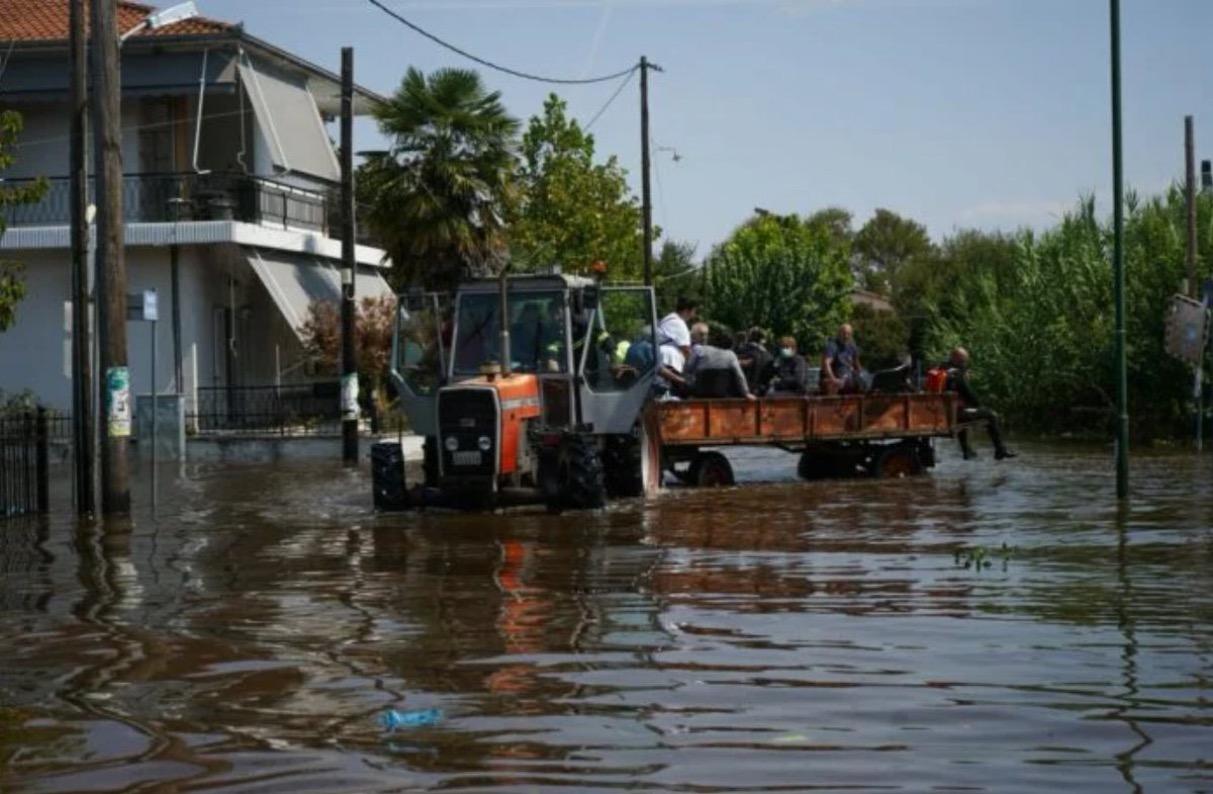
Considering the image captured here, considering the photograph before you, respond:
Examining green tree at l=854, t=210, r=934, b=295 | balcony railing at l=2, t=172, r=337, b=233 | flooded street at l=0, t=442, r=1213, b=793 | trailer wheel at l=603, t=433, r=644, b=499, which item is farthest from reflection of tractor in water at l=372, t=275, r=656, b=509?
green tree at l=854, t=210, r=934, b=295

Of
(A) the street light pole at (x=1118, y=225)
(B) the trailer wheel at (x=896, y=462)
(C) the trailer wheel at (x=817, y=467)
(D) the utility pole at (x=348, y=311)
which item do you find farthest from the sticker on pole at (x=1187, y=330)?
(D) the utility pole at (x=348, y=311)

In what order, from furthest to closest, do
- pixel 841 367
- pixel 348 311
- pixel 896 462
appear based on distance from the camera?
pixel 348 311 < pixel 841 367 < pixel 896 462

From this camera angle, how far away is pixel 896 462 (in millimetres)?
28578

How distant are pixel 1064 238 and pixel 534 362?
25.9 m

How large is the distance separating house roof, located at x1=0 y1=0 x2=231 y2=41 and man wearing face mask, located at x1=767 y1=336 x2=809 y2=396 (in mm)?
15747

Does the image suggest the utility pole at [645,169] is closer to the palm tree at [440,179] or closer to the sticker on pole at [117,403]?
the palm tree at [440,179]

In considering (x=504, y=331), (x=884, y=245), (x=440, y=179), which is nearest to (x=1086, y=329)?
(x=440, y=179)

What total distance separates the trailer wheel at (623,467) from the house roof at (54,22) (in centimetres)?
1832

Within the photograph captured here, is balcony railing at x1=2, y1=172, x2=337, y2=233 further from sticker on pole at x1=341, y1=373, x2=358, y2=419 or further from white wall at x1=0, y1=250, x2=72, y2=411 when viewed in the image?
sticker on pole at x1=341, y1=373, x2=358, y2=419

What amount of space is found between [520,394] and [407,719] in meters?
13.1

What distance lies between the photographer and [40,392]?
41938 millimetres

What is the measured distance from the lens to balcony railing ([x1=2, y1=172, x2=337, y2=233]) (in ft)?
132

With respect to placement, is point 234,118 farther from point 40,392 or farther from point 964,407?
point 964,407

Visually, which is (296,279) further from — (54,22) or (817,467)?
(817,467)
